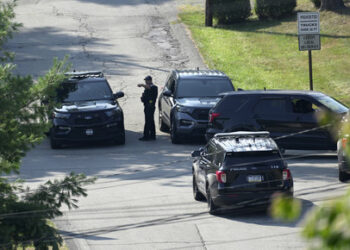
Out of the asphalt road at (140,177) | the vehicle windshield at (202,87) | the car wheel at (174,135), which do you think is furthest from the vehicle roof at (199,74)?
the asphalt road at (140,177)

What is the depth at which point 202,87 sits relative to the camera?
70.9 feet

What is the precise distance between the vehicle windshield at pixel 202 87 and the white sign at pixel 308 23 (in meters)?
2.84

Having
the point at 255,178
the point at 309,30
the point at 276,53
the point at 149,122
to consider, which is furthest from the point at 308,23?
the point at 276,53

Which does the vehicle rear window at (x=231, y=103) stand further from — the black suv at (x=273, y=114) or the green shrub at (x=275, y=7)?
the green shrub at (x=275, y=7)

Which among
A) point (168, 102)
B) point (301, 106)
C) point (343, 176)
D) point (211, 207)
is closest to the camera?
point (211, 207)

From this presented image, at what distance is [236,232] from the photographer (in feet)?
39.8

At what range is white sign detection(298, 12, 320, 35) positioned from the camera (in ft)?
72.7

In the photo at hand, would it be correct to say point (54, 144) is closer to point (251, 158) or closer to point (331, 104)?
point (331, 104)

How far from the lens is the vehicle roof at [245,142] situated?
43.5ft

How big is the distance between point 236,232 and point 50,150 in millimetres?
10006

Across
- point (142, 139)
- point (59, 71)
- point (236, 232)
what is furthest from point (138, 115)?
point (59, 71)

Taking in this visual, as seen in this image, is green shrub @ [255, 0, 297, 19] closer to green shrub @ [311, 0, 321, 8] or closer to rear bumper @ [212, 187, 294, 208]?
green shrub @ [311, 0, 321, 8]

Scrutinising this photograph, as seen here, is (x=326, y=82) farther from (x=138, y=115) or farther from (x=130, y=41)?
(x=130, y=41)

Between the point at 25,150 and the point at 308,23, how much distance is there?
1537 cm
